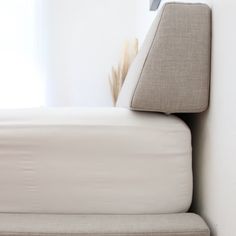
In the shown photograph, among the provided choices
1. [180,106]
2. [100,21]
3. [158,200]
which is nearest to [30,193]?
[158,200]

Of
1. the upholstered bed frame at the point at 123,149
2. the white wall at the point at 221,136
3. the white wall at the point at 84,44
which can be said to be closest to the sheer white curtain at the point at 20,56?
the white wall at the point at 84,44

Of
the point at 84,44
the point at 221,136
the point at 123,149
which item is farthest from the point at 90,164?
the point at 84,44

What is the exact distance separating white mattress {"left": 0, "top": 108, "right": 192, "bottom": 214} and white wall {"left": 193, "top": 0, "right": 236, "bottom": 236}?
2.8 inches

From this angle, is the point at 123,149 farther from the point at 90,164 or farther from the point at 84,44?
the point at 84,44

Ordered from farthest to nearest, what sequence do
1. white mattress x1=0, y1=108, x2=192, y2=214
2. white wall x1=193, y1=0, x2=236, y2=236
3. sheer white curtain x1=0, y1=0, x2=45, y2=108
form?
sheer white curtain x1=0, y1=0, x2=45, y2=108 < white mattress x1=0, y1=108, x2=192, y2=214 < white wall x1=193, y1=0, x2=236, y2=236

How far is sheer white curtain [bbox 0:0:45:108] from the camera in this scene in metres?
3.01

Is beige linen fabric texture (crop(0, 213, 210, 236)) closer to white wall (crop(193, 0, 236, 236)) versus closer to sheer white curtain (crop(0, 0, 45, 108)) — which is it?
white wall (crop(193, 0, 236, 236))

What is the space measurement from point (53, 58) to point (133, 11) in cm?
77

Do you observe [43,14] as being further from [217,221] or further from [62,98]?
[217,221]

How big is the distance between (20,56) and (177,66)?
2.30 meters

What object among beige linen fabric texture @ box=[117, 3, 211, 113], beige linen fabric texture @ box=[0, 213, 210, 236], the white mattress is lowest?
beige linen fabric texture @ box=[0, 213, 210, 236]

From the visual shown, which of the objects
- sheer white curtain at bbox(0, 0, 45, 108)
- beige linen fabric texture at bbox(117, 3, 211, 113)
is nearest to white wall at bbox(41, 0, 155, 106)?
sheer white curtain at bbox(0, 0, 45, 108)

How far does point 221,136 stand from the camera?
89cm

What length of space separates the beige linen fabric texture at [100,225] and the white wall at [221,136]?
0.07 meters
